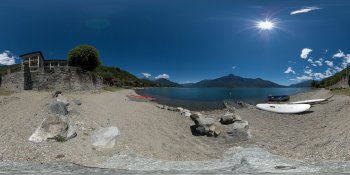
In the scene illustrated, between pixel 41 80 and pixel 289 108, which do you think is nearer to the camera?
pixel 41 80

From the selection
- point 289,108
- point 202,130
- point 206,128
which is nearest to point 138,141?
point 202,130

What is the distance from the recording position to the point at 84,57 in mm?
65438

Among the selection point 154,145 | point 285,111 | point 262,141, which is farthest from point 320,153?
point 285,111

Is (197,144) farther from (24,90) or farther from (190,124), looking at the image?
→ (24,90)

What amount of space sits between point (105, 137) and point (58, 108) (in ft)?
19.1

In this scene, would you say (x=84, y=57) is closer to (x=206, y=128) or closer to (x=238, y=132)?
(x=206, y=128)

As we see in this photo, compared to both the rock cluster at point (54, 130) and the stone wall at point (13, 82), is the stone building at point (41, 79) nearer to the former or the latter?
the stone wall at point (13, 82)

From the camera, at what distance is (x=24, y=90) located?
35.4 metres

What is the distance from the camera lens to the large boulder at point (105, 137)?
14891 millimetres

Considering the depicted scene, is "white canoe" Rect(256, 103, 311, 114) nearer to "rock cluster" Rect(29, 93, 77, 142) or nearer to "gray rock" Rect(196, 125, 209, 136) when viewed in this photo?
"gray rock" Rect(196, 125, 209, 136)

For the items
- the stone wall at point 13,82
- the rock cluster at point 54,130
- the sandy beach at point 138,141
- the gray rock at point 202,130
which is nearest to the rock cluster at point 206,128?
the gray rock at point 202,130

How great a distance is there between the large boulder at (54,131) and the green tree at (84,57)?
52308mm

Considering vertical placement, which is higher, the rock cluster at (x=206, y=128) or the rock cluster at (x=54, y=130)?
the rock cluster at (x=54, y=130)

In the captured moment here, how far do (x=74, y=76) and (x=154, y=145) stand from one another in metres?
27.7
